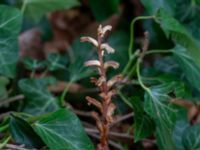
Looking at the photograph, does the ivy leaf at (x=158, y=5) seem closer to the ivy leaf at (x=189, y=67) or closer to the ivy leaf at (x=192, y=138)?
the ivy leaf at (x=189, y=67)

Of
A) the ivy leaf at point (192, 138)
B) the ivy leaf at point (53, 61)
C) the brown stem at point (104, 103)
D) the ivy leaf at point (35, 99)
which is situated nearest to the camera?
the brown stem at point (104, 103)

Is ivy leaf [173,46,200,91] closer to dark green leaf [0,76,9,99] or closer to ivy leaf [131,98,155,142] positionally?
ivy leaf [131,98,155,142]

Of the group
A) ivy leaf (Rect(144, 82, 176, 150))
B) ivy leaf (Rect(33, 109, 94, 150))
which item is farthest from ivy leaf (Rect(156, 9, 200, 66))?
ivy leaf (Rect(33, 109, 94, 150))

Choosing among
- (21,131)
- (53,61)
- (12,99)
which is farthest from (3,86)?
(21,131)

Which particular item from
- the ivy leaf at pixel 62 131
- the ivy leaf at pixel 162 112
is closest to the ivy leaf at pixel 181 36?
the ivy leaf at pixel 162 112

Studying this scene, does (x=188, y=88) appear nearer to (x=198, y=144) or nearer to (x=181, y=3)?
(x=198, y=144)
